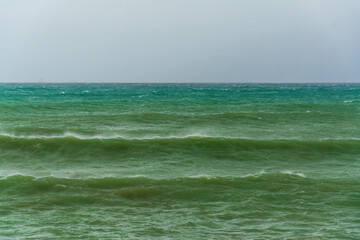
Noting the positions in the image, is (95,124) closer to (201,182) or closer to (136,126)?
Result: (136,126)

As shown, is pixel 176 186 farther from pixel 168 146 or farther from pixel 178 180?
pixel 168 146

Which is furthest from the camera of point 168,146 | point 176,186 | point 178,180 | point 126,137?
point 126,137

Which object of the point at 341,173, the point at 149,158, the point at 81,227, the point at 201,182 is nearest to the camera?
the point at 81,227

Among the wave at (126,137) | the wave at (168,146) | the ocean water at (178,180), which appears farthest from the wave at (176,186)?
the wave at (126,137)

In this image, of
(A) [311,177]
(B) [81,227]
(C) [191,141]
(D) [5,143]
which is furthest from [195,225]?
(D) [5,143]

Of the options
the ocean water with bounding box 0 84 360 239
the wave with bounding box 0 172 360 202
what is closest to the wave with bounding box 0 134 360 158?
the ocean water with bounding box 0 84 360 239

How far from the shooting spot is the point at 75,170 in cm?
1662

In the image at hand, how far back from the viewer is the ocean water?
35.1ft

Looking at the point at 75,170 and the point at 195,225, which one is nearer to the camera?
the point at 195,225

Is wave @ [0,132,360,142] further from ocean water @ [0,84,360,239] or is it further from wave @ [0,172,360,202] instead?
wave @ [0,172,360,202]

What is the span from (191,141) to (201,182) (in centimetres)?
666

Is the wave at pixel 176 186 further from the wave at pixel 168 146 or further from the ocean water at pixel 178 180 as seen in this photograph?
the wave at pixel 168 146

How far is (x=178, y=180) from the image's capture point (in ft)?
49.0

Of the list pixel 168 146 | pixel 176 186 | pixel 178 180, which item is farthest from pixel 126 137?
pixel 176 186
